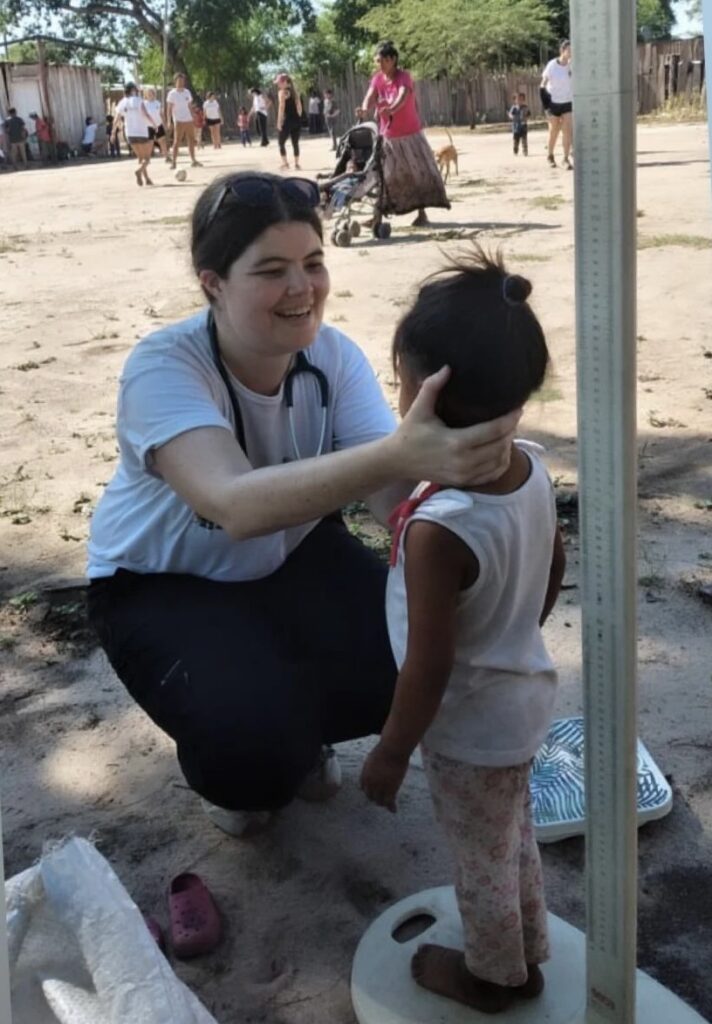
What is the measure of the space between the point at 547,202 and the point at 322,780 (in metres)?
9.71

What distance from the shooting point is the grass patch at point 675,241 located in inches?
307

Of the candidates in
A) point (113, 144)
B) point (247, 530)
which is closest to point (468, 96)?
point (113, 144)

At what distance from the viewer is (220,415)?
1.91 metres

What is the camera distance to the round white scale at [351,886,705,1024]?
1.70m

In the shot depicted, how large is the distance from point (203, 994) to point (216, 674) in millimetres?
504

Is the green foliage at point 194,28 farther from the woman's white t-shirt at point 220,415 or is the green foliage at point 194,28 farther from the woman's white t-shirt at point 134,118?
the woman's white t-shirt at point 220,415

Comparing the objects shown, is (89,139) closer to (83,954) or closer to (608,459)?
(83,954)

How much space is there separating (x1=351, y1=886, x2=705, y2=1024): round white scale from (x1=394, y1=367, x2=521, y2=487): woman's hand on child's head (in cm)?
81

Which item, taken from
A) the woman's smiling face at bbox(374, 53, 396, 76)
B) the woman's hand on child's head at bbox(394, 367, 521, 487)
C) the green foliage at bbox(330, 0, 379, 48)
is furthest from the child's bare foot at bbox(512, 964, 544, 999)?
the green foliage at bbox(330, 0, 379, 48)

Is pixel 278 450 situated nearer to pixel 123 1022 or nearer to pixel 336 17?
pixel 123 1022

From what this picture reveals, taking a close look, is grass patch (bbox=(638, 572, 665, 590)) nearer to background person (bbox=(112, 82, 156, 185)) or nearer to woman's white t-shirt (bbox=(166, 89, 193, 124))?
background person (bbox=(112, 82, 156, 185))

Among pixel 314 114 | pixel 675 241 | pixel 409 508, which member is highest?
pixel 314 114

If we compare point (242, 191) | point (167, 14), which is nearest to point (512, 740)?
point (242, 191)

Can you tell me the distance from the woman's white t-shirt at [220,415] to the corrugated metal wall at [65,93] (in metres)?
30.3
